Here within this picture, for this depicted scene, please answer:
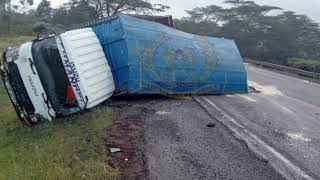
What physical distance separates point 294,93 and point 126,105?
7.83m

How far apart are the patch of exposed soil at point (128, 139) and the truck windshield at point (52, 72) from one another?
1203 mm

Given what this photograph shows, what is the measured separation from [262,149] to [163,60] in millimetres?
5484

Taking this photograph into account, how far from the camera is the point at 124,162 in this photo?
7.29 metres

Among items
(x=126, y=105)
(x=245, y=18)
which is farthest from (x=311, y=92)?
(x=245, y=18)

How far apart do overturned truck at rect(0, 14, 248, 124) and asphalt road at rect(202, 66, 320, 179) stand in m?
0.92

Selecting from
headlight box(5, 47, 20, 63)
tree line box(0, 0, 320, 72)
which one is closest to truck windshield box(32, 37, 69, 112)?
headlight box(5, 47, 20, 63)

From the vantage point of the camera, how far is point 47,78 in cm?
1042

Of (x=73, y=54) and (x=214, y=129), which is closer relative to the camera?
(x=214, y=129)

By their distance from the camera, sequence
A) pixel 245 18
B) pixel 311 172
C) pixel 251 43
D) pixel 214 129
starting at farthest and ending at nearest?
pixel 245 18 → pixel 251 43 → pixel 214 129 → pixel 311 172

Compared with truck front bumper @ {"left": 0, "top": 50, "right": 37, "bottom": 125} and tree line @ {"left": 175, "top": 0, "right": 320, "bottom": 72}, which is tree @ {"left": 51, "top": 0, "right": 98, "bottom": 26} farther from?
truck front bumper @ {"left": 0, "top": 50, "right": 37, "bottom": 125}

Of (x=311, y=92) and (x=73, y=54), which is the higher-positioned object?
(x=73, y=54)

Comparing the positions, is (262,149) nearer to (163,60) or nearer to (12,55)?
(163,60)

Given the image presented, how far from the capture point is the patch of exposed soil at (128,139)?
6941 mm

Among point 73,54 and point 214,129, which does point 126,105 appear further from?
point 214,129
